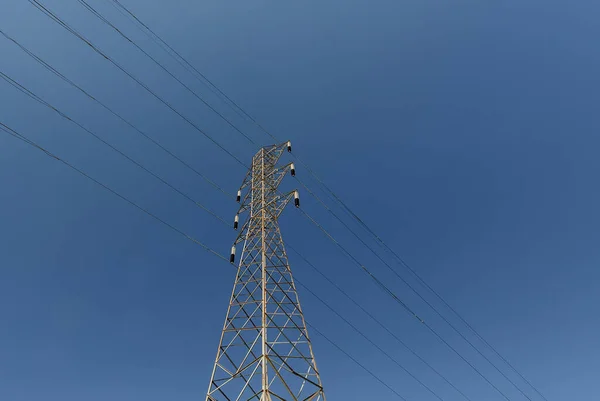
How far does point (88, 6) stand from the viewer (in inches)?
579

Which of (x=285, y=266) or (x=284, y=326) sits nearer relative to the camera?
(x=284, y=326)

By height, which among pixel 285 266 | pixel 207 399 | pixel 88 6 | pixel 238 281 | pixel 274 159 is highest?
pixel 274 159

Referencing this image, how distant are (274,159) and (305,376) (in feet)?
43.5

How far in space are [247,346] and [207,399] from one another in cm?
241

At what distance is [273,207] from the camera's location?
68.3 ft

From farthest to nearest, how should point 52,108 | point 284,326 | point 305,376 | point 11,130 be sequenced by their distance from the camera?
1. point 284,326
2. point 305,376
3. point 52,108
4. point 11,130

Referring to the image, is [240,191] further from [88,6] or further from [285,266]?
[88,6]

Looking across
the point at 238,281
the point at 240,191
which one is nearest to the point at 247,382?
the point at 238,281

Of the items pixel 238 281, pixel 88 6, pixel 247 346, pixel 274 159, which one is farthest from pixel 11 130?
pixel 274 159

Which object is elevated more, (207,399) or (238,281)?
(238,281)

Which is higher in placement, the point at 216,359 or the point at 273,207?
the point at 273,207

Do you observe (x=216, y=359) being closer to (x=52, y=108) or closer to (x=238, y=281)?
(x=238, y=281)

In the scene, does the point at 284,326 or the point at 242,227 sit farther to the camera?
the point at 242,227

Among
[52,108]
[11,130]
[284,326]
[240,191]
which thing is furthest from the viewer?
[240,191]
